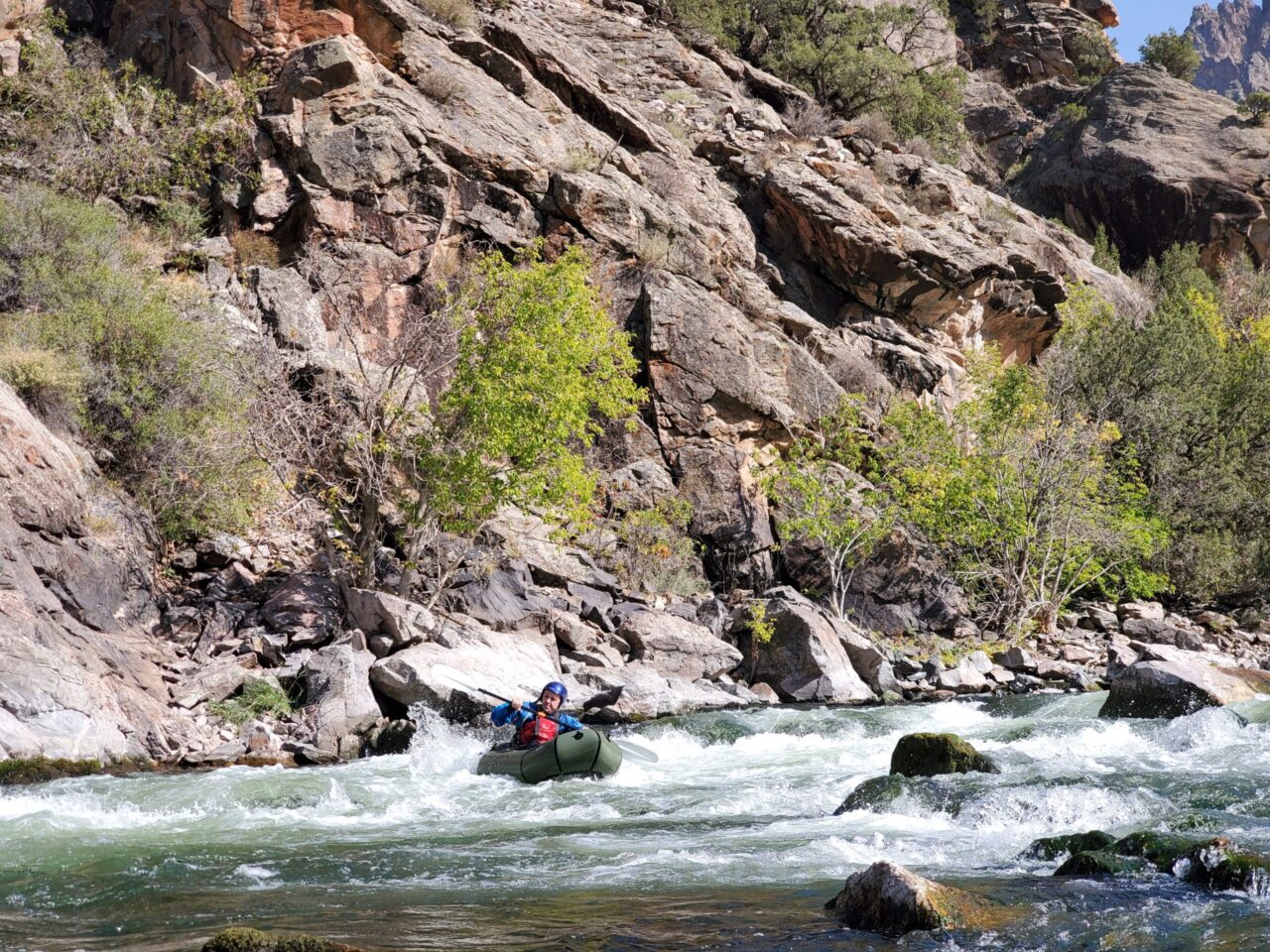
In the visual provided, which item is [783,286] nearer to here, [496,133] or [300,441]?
[496,133]

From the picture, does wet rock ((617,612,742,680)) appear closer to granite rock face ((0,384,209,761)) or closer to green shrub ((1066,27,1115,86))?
granite rock face ((0,384,209,761))

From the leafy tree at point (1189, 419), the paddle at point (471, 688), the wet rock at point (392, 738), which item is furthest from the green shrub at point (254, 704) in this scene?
the leafy tree at point (1189, 419)

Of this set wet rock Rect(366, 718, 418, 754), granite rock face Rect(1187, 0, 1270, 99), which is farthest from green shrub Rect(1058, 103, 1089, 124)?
granite rock face Rect(1187, 0, 1270, 99)

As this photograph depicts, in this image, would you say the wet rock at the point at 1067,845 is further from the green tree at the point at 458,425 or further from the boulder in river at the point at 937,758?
the green tree at the point at 458,425

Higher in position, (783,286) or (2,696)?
(783,286)

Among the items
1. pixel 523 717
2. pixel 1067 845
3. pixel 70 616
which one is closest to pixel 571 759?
pixel 523 717

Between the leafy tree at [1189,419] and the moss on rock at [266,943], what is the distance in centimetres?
2203

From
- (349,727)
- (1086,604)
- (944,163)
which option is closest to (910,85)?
(944,163)

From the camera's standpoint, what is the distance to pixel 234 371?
1609cm

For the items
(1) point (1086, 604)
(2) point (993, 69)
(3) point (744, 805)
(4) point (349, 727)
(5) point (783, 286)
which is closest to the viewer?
(3) point (744, 805)

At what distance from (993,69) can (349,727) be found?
48.3 m

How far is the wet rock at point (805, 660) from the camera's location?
1652 centimetres

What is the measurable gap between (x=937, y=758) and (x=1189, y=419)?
20280mm

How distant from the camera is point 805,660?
1678 centimetres
